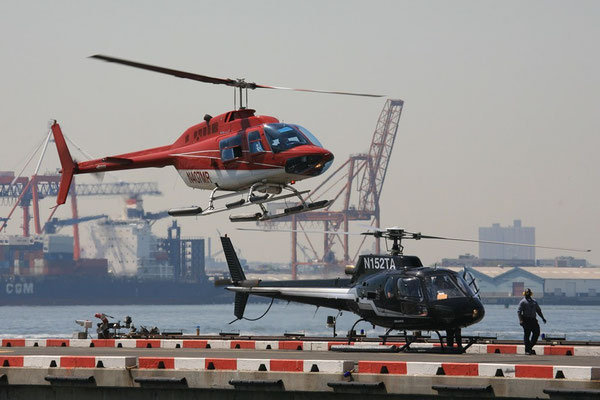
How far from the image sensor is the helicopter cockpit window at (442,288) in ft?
77.5

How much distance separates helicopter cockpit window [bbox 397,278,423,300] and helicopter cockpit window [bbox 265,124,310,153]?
617 cm

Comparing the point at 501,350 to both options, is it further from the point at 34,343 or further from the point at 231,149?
the point at 34,343

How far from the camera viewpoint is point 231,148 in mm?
29750

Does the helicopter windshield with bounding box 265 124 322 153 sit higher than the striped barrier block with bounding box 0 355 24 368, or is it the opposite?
the helicopter windshield with bounding box 265 124 322 153

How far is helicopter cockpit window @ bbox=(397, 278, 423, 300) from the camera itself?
78.7ft

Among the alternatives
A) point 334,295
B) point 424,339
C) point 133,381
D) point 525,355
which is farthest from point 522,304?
point 133,381

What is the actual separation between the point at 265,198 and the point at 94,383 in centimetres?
1162

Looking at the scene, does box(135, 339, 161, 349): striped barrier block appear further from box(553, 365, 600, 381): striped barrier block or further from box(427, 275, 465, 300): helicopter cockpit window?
box(553, 365, 600, 381): striped barrier block

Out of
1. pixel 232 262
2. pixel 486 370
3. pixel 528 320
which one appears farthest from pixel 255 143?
pixel 486 370

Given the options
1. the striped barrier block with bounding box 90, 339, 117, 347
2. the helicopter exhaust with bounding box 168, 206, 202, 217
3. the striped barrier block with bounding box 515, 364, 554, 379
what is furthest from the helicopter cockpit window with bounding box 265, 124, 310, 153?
the striped barrier block with bounding box 515, 364, 554, 379

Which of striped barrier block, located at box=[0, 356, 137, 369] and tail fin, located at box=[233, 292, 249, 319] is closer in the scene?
striped barrier block, located at box=[0, 356, 137, 369]

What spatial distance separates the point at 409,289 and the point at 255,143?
7.29 m

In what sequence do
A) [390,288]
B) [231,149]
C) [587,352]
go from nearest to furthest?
[587,352] < [390,288] < [231,149]

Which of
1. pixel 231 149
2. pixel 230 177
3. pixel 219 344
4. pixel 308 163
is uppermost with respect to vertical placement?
pixel 231 149
